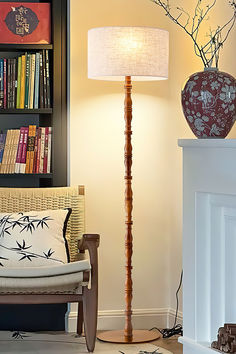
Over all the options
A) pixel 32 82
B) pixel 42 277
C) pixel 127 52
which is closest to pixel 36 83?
pixel 32 82

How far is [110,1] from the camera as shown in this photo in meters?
4.50

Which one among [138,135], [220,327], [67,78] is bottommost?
[220,327]

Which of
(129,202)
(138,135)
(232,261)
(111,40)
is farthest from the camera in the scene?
(138,135)

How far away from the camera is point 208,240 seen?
326 cm

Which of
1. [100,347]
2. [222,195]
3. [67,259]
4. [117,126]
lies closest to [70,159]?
[117,126]

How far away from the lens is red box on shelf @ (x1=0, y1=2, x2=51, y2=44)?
443cm

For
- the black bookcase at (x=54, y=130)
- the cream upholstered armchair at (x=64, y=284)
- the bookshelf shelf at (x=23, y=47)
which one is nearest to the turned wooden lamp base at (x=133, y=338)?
the cream upholstered armchair at (x=64, y=284)

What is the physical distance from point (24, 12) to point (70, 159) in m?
0.88

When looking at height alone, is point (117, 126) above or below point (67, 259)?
above

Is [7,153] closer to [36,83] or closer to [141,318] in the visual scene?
[36,83]

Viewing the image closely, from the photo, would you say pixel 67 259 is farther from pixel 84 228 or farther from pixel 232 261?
pixel 232 261

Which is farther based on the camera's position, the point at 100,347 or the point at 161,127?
the point at 161,127

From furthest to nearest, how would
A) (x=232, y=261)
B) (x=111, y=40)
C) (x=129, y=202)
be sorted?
1. (x=129, y=202)
2. (x=111, y=40)
3. (x=232, y=261)

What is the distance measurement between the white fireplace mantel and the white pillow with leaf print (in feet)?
2.96
